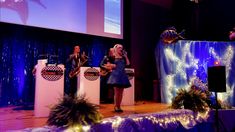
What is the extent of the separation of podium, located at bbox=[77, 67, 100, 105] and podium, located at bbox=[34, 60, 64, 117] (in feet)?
4.12

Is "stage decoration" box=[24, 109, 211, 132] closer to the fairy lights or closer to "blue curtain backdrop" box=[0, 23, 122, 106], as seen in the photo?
the fairy lights

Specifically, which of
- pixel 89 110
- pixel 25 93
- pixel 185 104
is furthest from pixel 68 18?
pixel 89 110

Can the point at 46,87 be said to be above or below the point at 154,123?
above

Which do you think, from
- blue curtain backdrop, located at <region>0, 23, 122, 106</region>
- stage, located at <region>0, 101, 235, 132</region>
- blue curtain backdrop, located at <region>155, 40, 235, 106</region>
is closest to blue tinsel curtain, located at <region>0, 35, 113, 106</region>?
blue curtain backdrop, located at <region>0, 23, 122, 106</region>

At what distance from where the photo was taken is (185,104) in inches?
202

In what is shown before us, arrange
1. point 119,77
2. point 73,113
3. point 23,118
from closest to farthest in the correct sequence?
point 73,113, point 23,118, point 119,77

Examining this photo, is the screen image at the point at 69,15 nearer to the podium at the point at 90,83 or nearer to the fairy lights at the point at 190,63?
the podium at the point at 90,83

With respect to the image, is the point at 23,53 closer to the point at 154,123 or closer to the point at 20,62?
the point at 20,62

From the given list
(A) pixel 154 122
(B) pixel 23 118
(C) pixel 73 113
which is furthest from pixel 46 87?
(A) pixel 154 122

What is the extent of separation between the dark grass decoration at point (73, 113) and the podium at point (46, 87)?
1.53 m

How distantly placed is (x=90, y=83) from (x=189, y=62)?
3095 mm

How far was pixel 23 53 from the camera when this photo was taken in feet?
23.8

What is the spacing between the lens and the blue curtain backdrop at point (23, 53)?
6907 millimetres

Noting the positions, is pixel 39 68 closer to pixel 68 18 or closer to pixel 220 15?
pixel 68 18
